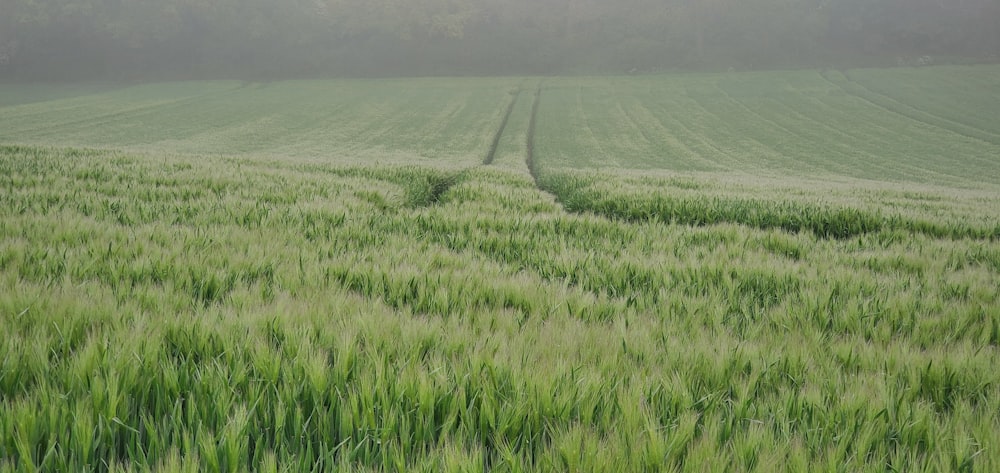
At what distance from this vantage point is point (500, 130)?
4606 cm

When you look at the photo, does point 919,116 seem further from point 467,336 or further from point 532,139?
point 467,336

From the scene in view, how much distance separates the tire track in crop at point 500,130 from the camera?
32.8 m

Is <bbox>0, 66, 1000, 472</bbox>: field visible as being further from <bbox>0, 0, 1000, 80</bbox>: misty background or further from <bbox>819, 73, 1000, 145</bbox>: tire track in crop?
<bbox>0, 0, 1000, 80</bbox>: misty background

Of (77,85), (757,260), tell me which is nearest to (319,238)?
(757,260)

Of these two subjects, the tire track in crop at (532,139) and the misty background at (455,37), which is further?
the misty background at (455,37)

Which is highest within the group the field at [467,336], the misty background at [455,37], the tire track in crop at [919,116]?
the misty background at [455,37]

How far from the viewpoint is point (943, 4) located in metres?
94.2

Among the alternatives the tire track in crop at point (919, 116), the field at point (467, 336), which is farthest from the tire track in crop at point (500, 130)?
the tire track in crop at point (919, 116)

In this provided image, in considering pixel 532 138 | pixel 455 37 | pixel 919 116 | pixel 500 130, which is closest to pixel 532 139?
pixel 532 138

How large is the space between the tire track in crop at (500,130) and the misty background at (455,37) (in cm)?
2626

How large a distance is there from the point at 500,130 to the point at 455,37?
5432 cm

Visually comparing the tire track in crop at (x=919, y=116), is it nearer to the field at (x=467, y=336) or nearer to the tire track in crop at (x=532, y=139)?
the tire track in crop at (x=532, y=139)

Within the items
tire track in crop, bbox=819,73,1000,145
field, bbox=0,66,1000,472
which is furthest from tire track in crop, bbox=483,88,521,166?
tire track in crop, bbox=819,73,1000,145

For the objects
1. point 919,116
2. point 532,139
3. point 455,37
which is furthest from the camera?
point 455,37
